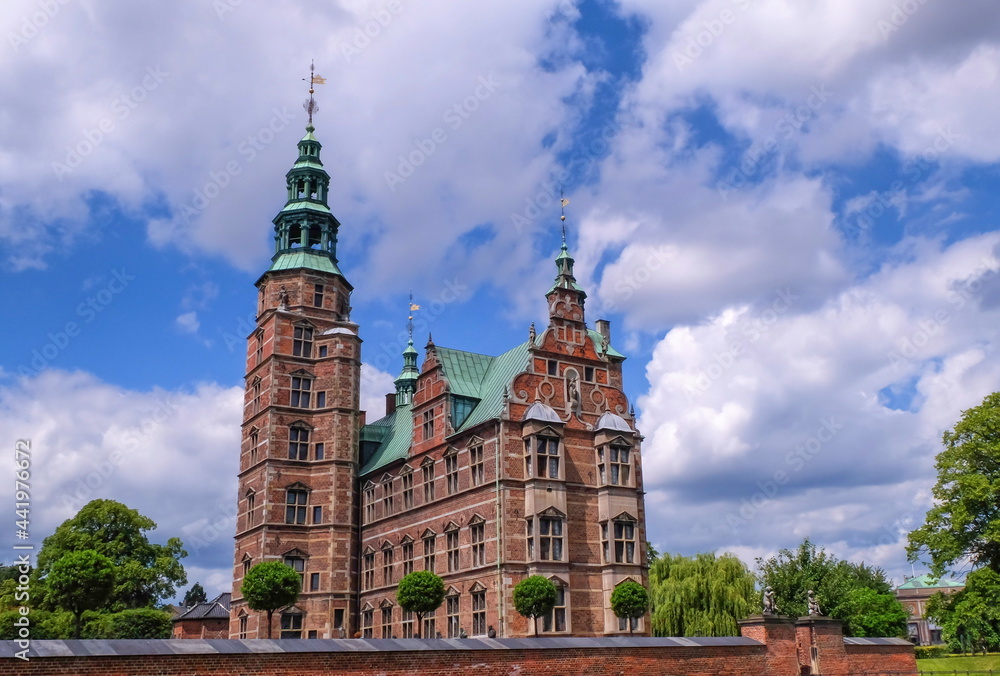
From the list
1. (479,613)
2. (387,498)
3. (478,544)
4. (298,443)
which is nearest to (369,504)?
(387,498)

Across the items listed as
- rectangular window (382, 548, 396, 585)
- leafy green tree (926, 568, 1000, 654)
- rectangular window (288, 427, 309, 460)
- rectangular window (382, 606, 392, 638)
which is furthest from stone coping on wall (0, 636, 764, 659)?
rectangular window (288, 427, 309, 460)

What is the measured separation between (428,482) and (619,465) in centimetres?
1094

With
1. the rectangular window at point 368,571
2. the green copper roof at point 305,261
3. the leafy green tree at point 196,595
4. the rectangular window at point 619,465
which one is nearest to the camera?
the rectangular window at point 619,465

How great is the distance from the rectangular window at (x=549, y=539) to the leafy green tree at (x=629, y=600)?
385cm

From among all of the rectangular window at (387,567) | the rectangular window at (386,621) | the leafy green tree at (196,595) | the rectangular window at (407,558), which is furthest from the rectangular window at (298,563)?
the leafy green tree at (196,595)

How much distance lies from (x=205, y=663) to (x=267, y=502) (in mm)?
33337

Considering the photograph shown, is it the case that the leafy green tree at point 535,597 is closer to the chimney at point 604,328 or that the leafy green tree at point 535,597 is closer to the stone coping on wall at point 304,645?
the stone coping on wall at point 304,645

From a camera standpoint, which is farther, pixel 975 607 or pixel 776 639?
pixel 975 607

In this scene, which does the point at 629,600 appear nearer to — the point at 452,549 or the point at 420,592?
the point at 420,592

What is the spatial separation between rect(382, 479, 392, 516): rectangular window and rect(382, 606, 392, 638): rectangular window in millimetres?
5465

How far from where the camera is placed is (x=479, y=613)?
43.8 meters

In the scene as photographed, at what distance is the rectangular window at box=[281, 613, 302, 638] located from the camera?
171 feet

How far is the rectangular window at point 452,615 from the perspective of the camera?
45.3 m

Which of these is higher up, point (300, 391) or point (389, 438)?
point (300, 391)
